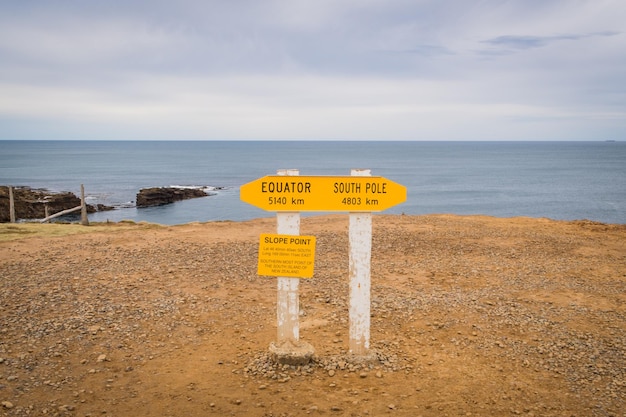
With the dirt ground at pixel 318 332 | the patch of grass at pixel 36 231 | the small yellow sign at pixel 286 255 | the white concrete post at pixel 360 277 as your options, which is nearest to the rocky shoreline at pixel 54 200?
the patch of grass at pixel 36 231

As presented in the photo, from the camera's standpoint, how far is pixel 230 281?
9758mm

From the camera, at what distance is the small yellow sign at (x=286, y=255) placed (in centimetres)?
596

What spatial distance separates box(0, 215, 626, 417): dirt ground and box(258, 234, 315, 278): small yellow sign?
114cm

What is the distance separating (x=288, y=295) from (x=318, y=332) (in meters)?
1.42

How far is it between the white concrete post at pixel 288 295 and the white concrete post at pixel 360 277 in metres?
0.66

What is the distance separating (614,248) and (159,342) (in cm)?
1121

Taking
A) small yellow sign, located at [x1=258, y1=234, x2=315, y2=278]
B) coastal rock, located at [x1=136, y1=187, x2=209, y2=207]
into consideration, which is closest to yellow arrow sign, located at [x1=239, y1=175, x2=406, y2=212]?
small yellow sign, located at [x1=258, y1=234, x2=315, y2=278]

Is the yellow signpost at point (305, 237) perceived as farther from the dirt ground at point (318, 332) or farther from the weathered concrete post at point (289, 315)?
the dirt ground at point (318, 332)

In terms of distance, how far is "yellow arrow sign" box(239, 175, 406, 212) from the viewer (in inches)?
232

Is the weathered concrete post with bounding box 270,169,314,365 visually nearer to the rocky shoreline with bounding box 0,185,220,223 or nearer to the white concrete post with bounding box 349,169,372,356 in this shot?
the white concrete post with bounding box 349,169,372,356

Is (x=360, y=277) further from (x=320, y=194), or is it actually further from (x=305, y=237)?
(x=320, y=194)

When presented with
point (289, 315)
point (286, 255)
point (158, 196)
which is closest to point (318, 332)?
point (289, 315)

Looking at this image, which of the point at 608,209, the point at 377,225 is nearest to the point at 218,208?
the point at 377,225

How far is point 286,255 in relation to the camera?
599 cm
